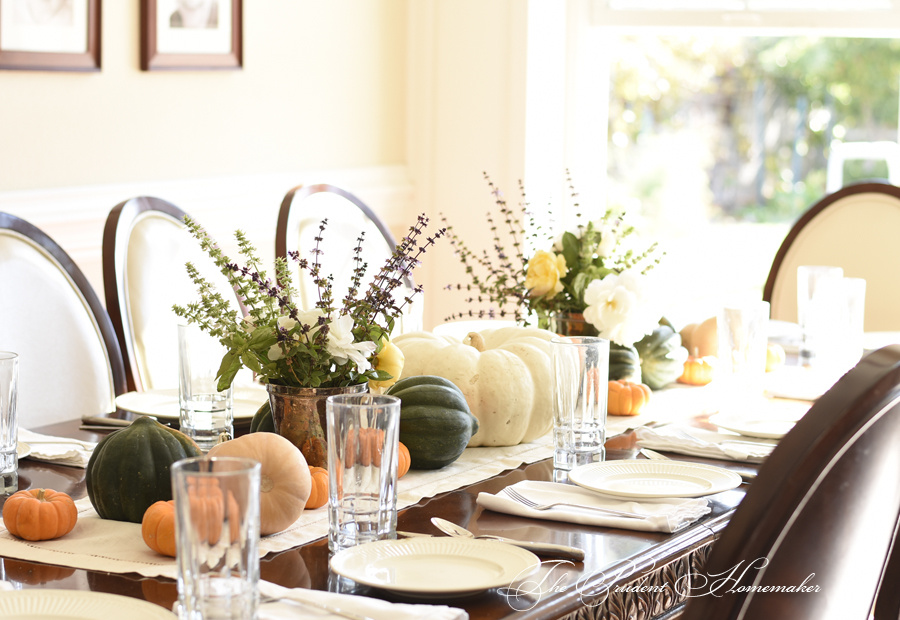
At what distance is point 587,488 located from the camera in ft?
4.06

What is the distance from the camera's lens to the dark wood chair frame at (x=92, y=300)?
1899 millimetres

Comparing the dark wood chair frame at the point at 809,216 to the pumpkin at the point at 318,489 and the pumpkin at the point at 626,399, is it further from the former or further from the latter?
the pumpkin at the point at 318,489

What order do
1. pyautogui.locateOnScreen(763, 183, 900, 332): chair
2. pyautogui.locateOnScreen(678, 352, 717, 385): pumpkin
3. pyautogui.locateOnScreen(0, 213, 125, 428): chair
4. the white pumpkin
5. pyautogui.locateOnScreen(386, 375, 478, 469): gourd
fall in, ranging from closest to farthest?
pyautogui.locateOnScreen(386, 375, 478, 469): gourd < the white pumpkin < pyautogui.locateOnScreen(0, 213, 125, 428): chair < pyautogui.locateOnScreen(678, 352, 717, 385): pumpkin < pyautogui.locateOnScreen(763, 183, 900, 332): chair

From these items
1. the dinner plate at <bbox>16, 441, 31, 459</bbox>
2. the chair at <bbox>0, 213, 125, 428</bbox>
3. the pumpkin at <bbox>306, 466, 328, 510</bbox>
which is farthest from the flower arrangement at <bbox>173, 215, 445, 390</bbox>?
the chair at <bbox>0, 213, 125, 428</bbox>

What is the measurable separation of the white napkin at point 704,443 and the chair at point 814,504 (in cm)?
46

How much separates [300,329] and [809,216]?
205 centimetres

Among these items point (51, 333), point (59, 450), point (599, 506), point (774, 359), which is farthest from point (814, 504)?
point (51, 333)

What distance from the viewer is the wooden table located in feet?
3.07

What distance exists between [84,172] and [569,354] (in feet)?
6.06

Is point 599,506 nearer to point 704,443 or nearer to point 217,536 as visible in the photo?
point 704,443

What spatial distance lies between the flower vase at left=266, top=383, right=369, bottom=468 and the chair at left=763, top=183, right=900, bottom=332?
6.19 feet

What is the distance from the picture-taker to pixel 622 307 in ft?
5.63

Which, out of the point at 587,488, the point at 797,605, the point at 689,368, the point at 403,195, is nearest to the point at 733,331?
the point at 689,368

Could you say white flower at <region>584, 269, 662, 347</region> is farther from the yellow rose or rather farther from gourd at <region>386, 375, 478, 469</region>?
gourd at <region>386, 375, 478, 469</region>
